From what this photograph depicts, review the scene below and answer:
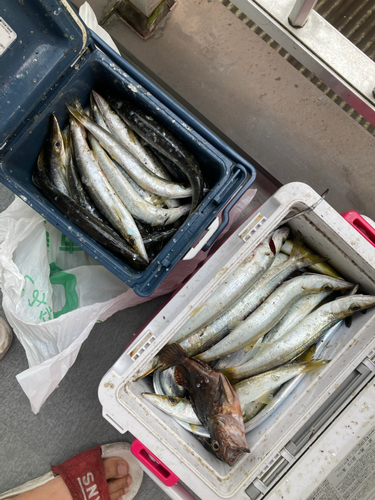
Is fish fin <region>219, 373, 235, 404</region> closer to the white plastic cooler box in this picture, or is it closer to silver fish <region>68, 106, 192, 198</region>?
the white plastic cooler box

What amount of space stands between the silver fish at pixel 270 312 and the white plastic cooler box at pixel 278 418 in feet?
0.55

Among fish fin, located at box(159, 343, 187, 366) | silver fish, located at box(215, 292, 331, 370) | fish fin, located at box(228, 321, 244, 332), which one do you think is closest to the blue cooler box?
fish fin, located at box(159, 343, 187, 366)

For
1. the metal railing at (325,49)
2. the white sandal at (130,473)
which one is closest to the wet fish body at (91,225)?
the metal railing at (325,49)

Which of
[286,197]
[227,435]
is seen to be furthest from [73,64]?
[227,435]

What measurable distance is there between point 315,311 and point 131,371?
73 cm

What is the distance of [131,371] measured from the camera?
1068 mm

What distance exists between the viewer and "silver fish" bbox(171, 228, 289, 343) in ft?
4.33

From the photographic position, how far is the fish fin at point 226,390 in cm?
118

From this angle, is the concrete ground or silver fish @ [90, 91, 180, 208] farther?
the concrete ground

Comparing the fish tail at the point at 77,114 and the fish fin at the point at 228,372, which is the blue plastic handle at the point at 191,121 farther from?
the fish fin at the point at 228,372

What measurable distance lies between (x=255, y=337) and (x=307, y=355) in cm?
23

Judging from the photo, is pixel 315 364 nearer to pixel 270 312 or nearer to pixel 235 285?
pixel 270 312

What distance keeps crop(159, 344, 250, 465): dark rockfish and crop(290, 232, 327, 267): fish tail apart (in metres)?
0.55

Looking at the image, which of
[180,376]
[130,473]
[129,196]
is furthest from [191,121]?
[130,473]
